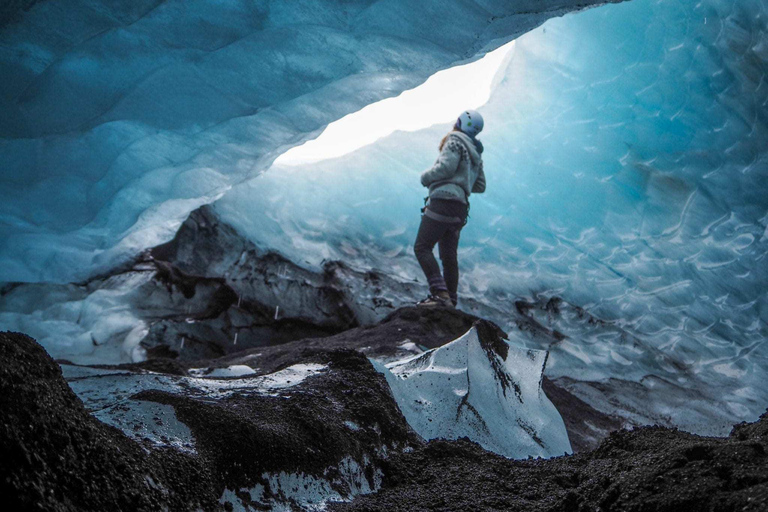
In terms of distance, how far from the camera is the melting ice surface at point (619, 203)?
5062 millimetres

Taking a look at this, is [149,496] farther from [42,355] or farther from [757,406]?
[757,406]

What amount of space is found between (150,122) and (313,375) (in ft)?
7.25

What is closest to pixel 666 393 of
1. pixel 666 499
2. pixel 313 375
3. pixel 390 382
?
pixel 390 382

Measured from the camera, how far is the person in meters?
4.72

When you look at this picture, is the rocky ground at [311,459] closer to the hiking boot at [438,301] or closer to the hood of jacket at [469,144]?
the hiking boot at [438,301]

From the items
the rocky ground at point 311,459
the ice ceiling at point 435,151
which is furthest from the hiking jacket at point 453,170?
the rocky ground at point 311,459

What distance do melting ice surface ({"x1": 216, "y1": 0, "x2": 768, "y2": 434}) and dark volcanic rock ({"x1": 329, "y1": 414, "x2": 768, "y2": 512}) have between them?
2706mm

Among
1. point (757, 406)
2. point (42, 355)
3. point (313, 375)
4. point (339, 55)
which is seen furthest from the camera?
point (757, 406)

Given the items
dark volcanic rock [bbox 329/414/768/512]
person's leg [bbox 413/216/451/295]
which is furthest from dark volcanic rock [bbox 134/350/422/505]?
person's leg [bbox 413/216/451/295]

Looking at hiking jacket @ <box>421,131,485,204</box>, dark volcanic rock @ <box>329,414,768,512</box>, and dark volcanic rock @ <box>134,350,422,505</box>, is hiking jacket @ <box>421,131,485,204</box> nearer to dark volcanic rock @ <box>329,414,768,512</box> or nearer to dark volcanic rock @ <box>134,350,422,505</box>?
dark volcanic rock @ <box>134,350,422,505</box>

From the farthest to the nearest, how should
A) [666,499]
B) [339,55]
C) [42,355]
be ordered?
1. [339,55]
2. [42,355]
3. [666,499]

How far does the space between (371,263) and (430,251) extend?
1127 mm

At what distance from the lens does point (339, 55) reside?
11.6ft

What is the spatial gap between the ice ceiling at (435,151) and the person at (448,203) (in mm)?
964
